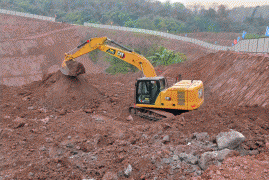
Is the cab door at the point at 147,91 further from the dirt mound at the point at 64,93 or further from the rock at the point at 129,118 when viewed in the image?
the dirt mound at the point at 64,93

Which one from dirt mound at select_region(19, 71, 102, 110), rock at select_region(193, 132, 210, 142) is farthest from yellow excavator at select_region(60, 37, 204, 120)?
dirt mound at select_region(19, 71, 102, 110)

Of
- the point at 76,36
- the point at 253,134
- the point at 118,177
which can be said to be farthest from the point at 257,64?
the point at 76,36

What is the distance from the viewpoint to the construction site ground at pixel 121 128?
19.1 feet

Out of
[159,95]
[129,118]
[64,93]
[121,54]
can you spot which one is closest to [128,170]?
[159,95]

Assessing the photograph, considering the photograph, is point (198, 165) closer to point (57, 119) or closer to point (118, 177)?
point (118, 177)

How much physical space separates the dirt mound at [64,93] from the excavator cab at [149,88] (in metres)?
3.58

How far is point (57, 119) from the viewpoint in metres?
11.1

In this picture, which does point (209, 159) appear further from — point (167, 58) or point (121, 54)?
point (167, 58)

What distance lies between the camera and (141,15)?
6450 cm

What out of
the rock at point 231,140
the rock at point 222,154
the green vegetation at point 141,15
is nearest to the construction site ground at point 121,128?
the rock at point 222,154

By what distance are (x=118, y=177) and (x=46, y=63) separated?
30596 millimetres

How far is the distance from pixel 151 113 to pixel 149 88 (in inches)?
47.5

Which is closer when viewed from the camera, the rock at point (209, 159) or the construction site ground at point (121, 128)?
the rock at point (209, 159)

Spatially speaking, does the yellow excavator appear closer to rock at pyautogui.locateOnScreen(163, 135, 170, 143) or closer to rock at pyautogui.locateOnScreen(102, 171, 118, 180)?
rock at pyautogui.locateOnScreen(163, 135, 170, 143)
